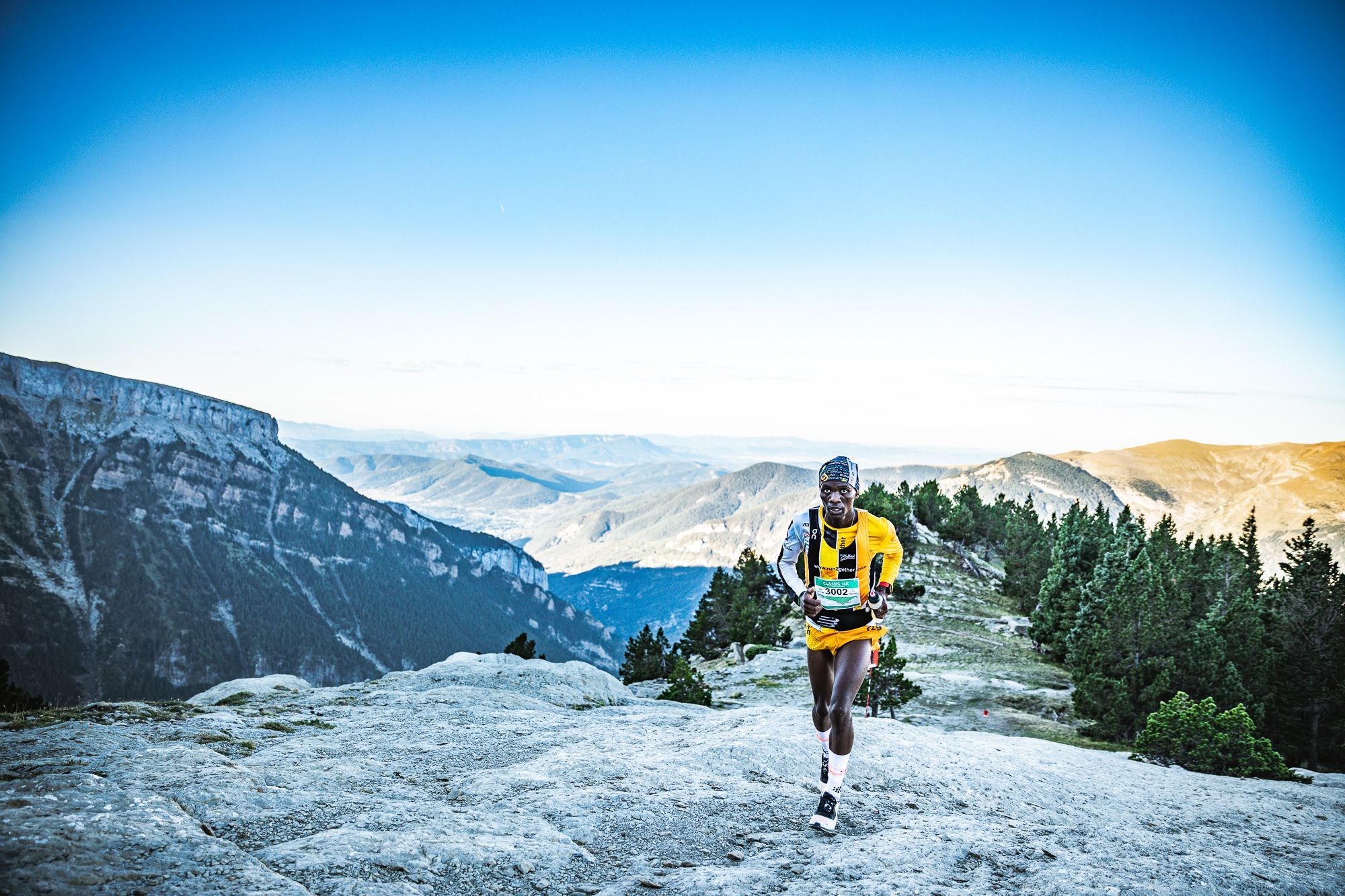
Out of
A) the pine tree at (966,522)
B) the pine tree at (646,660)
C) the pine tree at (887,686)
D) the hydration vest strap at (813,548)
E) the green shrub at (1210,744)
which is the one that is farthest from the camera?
the pine tree at (966,522)

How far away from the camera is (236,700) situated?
1938 cm

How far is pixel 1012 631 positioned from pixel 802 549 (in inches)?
2577

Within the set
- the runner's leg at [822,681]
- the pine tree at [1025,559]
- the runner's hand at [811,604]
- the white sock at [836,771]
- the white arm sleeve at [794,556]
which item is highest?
the white arm sleeve at [794,556]

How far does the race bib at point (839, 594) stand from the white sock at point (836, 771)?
2169mm

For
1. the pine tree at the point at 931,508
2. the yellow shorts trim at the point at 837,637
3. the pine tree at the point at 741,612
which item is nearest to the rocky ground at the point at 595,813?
the yellow shorts trim at the point at 837,637

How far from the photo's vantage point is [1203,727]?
1828 cm

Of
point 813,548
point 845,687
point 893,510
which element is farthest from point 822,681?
point 893,510

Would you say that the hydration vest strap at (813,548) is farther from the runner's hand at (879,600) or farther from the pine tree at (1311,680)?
the pine tree at (1311,680)

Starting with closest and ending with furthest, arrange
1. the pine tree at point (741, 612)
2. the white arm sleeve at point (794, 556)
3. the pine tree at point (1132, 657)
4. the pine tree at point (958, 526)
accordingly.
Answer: the white arm sleeve at point (794, 556) → the pine tree at point (1132, 657) → the pine tree at point (741, 612) → the pine tree at point (958, 526)

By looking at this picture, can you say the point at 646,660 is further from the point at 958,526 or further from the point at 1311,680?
the point at 958,526

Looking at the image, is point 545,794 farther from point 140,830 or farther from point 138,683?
point 138,683

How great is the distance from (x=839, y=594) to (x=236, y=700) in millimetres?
18822

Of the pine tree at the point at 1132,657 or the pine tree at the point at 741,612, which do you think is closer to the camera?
the pine tree at the point at 1132,657

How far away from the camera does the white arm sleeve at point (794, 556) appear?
31.9ft
